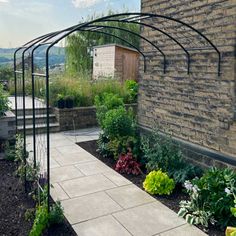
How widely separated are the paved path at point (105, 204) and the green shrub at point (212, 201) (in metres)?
0.16

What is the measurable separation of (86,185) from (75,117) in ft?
12.4

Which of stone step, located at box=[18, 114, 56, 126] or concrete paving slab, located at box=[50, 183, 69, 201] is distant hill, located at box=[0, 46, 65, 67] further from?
concrete paving slab, located at box=[50, 183, 69, 201]

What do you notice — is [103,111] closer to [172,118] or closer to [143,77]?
[143,77]

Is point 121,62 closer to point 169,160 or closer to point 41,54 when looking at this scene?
point 169,160

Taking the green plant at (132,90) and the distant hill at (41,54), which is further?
the green plant at (132,90)

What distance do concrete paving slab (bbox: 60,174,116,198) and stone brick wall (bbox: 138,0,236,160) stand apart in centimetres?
145

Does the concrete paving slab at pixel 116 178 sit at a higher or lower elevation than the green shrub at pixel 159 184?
lower

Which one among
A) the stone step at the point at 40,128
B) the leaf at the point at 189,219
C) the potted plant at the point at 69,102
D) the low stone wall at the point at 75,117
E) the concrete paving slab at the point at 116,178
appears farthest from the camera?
the potted plant at the point at 69,102

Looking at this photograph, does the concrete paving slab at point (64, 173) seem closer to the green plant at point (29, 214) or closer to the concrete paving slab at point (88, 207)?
the concrete paving slab at point (88, 207)

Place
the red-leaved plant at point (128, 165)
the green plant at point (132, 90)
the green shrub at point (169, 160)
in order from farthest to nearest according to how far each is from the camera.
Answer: the green plant at point (132, 90) → the red-leaved plant at point (128, 165) → the green shrub at point (169, 160)

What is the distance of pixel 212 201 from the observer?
3213 mm

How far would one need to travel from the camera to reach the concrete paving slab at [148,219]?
3119 mm

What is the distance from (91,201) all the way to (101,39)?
17.0 meters

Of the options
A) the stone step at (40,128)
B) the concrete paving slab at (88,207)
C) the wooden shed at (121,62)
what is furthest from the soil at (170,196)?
the wooden shed at (121,62)
